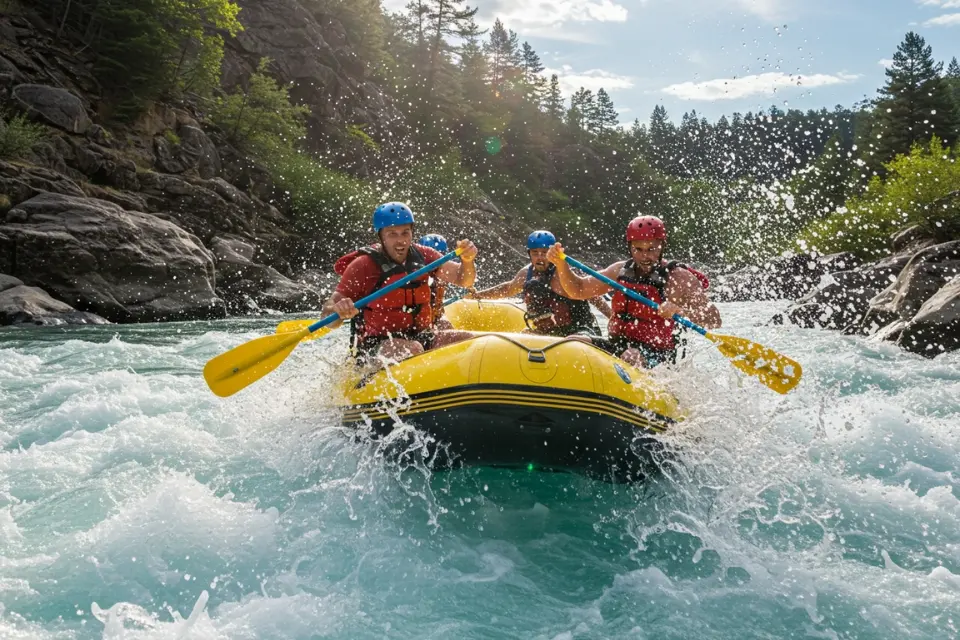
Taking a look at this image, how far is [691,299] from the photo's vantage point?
4.96m

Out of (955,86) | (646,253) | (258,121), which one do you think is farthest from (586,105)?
(646,253)

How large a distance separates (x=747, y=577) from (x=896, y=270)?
448 inches

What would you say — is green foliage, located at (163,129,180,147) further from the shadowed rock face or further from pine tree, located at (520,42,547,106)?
pine tree, located at (520,42,547,106)

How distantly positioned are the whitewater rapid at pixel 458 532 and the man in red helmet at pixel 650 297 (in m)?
0.79

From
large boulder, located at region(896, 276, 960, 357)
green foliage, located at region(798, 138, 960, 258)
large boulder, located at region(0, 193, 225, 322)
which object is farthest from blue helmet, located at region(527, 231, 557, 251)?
green foliage, located at region(798, 138, 960, 258)

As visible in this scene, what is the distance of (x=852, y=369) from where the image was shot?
26.8 feet

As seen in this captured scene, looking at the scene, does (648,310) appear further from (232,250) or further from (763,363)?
(232,250)

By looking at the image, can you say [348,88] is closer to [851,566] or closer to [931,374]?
[931,374]

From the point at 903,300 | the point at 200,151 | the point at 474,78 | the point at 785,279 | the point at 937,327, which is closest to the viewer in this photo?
the point at 937,327

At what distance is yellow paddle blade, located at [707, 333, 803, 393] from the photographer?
4766 mm

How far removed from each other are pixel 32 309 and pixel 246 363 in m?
7.87

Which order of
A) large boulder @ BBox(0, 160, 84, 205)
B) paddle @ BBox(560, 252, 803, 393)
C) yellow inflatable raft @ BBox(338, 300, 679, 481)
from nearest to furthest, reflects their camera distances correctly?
yellow inflatable raft @ BBox(338, 300, 679, 481), paddle @ BBox(560, 252, 803, 393), large boulder @ BBox(0, 160, 84, 205)

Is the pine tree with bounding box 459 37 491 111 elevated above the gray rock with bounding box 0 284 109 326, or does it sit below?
above

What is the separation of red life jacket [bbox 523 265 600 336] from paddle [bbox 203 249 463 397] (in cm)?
139
